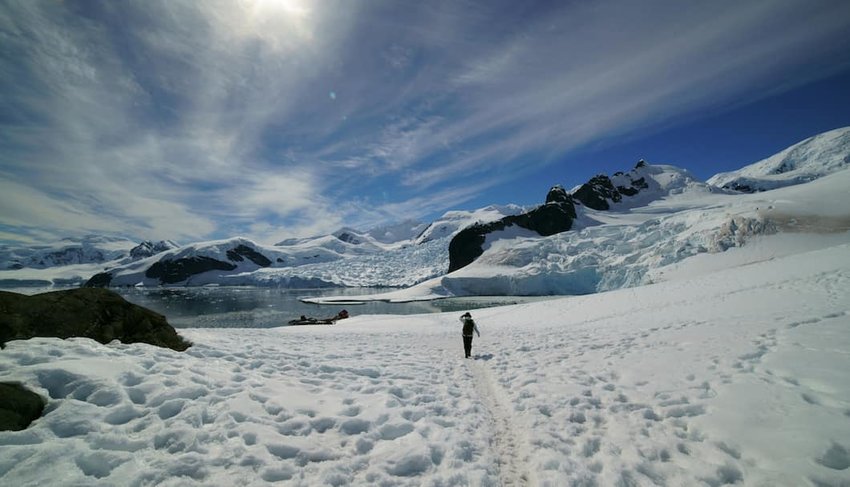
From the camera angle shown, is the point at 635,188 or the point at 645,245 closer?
the point at 645,245

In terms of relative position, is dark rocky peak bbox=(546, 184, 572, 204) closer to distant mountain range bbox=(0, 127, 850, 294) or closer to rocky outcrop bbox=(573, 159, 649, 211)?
distant mountain range bbox=(0, 127, 850, 294)

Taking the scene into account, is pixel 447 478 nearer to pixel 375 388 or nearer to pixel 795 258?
pixel 375 388

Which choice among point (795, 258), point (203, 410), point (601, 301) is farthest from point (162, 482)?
point (795, 258)

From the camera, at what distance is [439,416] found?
6684mm

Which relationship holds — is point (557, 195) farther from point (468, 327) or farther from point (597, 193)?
point (468, 327)

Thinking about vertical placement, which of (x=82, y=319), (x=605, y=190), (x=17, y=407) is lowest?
(x=17, y=407)

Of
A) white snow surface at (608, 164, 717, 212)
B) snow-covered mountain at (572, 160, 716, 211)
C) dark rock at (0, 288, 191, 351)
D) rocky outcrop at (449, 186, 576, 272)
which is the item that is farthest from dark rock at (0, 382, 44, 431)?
white snow surface at (608, 164, 717, 212)

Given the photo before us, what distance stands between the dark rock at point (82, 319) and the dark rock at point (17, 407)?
2588 mm

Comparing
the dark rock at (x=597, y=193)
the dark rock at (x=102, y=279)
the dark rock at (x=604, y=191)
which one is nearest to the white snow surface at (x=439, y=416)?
the dark rock at (x=597, y=193)

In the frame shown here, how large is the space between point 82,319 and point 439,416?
8243 mm

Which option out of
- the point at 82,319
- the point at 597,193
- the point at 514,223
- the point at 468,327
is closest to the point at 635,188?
the point at 597,193

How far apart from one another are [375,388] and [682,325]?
12.2 metres

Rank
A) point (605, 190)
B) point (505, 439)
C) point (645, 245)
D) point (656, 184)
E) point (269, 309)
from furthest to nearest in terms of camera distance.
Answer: point (656, 184) → point (605, 190) → point (645, 245) → point (269, 309) → point (505, 439)

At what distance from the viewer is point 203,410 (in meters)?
5.46
